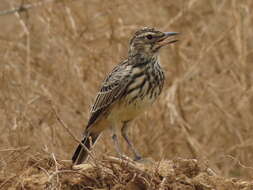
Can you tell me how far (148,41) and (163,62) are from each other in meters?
3.02

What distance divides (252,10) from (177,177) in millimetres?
5886

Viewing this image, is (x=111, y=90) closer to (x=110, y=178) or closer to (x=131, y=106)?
(x=131, y=106)

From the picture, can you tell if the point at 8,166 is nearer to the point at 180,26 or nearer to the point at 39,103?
the point at 39,103

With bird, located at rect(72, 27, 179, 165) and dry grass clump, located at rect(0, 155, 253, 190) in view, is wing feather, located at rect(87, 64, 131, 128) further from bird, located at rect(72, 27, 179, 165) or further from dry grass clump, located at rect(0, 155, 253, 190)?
dry grass clump, located at rect(0, 155, 253, 190)

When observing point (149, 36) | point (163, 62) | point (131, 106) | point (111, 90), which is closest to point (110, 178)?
point (131, 106)

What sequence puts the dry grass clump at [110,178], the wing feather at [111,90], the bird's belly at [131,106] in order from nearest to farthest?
1. the dry grass clump at [110,178]
2. the bird's belly at [131,106]
3. the wing feather at [111,90]

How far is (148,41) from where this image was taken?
8625mm

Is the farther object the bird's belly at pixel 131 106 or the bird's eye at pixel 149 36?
the bird's eye at pixel 149 36

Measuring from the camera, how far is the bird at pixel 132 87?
839 cm

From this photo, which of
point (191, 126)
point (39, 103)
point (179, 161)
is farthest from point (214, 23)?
point (179, 161)

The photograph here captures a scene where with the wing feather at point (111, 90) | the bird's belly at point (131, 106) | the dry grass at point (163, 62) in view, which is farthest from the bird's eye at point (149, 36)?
the dry grass at point (163, 62)

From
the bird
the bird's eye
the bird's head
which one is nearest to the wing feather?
the bird

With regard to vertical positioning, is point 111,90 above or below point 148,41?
below

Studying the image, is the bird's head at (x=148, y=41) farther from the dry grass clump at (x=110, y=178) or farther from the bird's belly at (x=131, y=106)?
the dry grass clump at (x=110, y=178)
